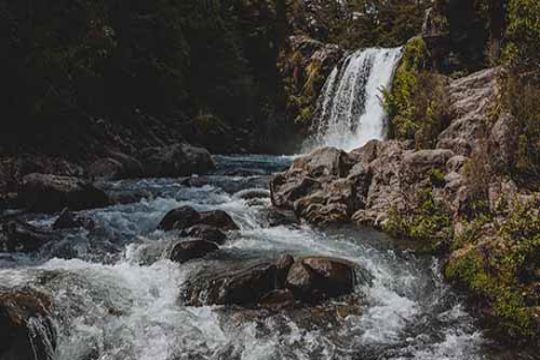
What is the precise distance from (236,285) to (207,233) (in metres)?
3.54

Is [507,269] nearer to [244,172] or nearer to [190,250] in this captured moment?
[190,250]

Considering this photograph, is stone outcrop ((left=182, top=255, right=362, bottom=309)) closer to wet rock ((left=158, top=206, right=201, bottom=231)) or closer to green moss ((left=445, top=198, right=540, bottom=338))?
green moss ((left=445, top=198, right=540, bottom=338))

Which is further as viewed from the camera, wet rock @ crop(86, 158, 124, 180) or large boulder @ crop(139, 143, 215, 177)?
large boulder @ crop(139, 143, 215, 177)

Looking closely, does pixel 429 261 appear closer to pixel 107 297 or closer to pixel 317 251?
pixel 317 251

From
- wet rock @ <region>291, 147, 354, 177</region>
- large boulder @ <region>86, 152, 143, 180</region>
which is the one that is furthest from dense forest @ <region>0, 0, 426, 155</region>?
wet rock @ <region>291, 147, 354, 177</region>

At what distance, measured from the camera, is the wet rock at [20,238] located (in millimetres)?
12445

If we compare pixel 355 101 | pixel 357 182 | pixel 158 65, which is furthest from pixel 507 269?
pixel 158 65

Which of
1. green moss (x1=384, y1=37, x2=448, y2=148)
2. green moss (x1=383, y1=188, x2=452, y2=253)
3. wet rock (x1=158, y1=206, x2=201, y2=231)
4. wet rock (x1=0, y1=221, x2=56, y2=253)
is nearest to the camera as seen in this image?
wet rock (x1=0, y1=221, x2=56, y2=253)

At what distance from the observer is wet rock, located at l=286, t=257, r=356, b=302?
33.5 feet

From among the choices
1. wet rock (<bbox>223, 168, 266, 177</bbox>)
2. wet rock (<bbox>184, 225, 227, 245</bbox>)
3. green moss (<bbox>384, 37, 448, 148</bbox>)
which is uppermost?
green moss (<bbox>384, 37, 448, 148</bbox>)

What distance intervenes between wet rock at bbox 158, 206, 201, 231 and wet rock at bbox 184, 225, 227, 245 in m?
0.82

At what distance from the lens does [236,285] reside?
10.1m

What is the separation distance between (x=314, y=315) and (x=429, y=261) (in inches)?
158

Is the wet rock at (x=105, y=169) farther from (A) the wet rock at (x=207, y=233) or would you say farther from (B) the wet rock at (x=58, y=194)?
(A) the wet rock at (x=207, y=233)
